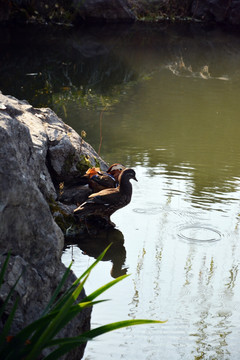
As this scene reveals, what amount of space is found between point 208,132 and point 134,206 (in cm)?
416

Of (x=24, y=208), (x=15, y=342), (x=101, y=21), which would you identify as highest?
(x=24, y=208)

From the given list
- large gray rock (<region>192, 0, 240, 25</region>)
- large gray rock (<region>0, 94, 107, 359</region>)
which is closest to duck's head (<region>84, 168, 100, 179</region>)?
large gray rock (<region>0, 94, 107, 359</region>)

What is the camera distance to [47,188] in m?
5.93

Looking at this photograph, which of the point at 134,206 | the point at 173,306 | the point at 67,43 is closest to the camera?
the point at 173,306

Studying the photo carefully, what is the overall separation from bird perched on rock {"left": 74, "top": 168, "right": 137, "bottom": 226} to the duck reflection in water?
0.62 feet

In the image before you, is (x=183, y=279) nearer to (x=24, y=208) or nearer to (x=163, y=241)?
(x=163, y=241)

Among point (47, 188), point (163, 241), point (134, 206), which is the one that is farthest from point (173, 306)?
point (134, 206)

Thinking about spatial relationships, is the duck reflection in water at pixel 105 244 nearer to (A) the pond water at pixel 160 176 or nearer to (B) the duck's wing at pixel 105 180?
(A) the pond water at pixel 160 176

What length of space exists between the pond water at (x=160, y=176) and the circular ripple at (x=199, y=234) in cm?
1

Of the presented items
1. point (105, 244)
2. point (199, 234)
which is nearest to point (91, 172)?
point (105, 244)

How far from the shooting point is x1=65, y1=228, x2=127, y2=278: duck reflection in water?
5.73 meters

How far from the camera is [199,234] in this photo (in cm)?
625

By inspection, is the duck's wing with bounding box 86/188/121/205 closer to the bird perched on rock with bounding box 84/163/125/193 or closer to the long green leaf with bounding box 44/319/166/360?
the bird perched on rock with bounding box 84/163/125/193

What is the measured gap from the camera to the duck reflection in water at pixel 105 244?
18.8ft
